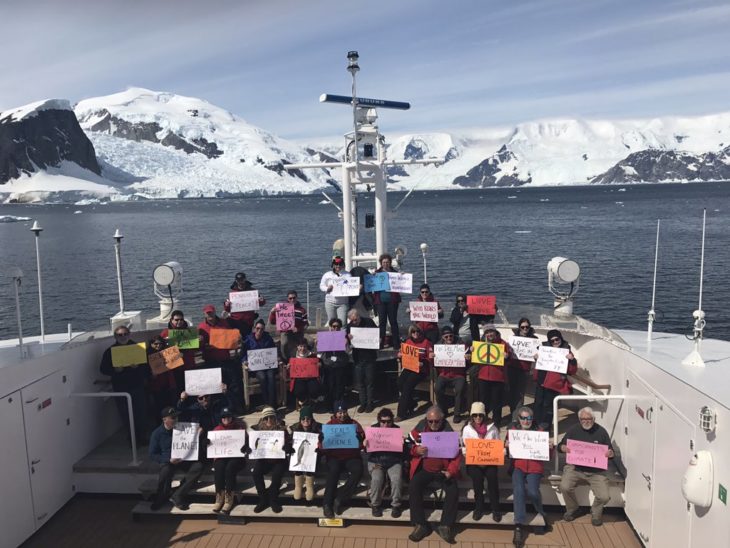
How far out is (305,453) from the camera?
25.7ft

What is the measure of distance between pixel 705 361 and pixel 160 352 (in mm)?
7293

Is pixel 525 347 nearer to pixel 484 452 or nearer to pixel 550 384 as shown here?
pixel 550 384

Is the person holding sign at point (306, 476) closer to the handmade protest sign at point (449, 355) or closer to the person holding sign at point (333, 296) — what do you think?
the handmade protest sign at point (449, 355)

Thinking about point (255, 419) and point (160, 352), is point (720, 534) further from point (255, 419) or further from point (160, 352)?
point (160, 352)

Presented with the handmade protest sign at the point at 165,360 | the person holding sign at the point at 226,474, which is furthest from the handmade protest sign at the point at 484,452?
the handmade protest sign at the point at 165,360

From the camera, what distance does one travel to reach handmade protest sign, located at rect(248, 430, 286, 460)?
25.7ft

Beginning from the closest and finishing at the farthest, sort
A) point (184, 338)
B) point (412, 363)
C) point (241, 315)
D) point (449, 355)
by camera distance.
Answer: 1. point (449, 355)
2. point (412, 363)
3. point (184, 338)
4. point (241, 315)

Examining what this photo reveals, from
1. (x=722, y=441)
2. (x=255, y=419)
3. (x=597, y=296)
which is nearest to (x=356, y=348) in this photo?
(x=255, y=419)

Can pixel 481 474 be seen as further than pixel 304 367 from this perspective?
No

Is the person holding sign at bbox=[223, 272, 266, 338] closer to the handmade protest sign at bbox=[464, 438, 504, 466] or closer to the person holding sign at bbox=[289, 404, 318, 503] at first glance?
the person holding sign at bbox=[289, 404, 318, 503]

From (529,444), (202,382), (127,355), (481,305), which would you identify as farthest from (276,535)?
(481,305)

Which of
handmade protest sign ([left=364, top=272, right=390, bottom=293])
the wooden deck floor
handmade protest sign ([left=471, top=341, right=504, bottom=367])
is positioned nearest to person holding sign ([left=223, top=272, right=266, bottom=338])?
handmade protest sign ([left=364, top=272, right=390, bottom=293])

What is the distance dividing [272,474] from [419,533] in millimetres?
2014

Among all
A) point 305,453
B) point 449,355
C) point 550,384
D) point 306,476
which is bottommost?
point 306,476
